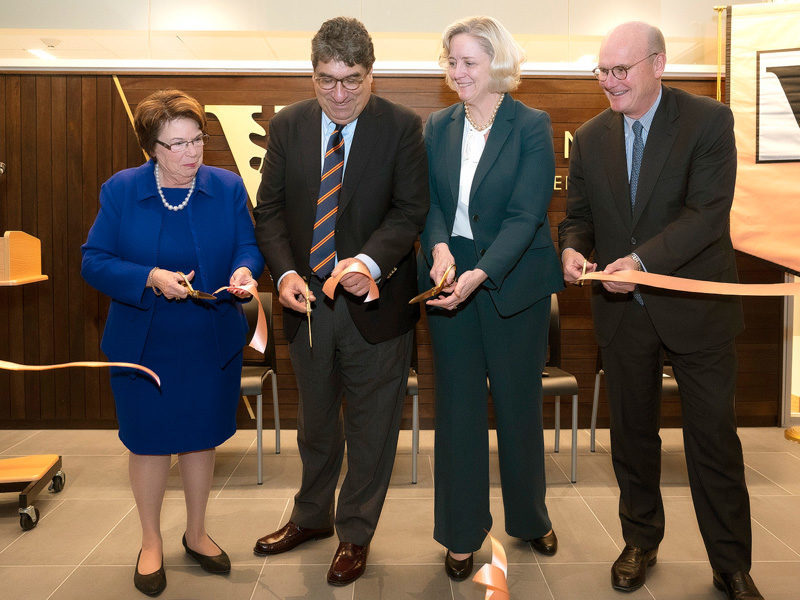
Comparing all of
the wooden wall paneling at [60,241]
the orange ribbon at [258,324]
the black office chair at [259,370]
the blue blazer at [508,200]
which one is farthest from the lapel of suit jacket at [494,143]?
the wooden wall paneling at [60,241]

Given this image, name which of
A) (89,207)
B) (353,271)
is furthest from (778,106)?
(89,207)

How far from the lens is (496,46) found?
8.84 feet

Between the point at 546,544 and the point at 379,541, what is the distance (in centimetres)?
73

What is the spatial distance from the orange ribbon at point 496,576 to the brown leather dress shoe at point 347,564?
26.4 inches

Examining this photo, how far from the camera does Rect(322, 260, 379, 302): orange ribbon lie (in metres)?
2.60

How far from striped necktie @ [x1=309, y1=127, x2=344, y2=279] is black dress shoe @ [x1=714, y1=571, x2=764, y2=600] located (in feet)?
6.01

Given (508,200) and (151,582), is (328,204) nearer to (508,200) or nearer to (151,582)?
(508,200)

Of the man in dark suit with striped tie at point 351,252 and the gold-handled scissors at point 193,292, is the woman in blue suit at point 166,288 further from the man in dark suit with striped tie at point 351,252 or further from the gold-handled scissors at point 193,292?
the man in dark suit with striped tie at point 351,252

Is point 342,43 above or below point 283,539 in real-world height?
above

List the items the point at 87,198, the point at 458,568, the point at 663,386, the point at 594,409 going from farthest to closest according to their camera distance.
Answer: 1. the point at 87,198
2. the point at 594,409
3. the point at 663,386
4. the point at 458,568

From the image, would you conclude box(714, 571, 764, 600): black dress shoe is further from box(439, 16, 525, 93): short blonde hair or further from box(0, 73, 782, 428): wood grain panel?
box(0, 73, 782, 428): wood grain panel

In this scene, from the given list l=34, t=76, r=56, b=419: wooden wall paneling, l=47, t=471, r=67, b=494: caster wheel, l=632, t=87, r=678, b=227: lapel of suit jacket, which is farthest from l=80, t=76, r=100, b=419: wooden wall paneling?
l=632, t=87, r=678, b=227: lapel of suit jacket

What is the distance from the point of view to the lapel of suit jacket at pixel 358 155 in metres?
2.77

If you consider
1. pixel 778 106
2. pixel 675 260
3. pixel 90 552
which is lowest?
pixel 90 552
